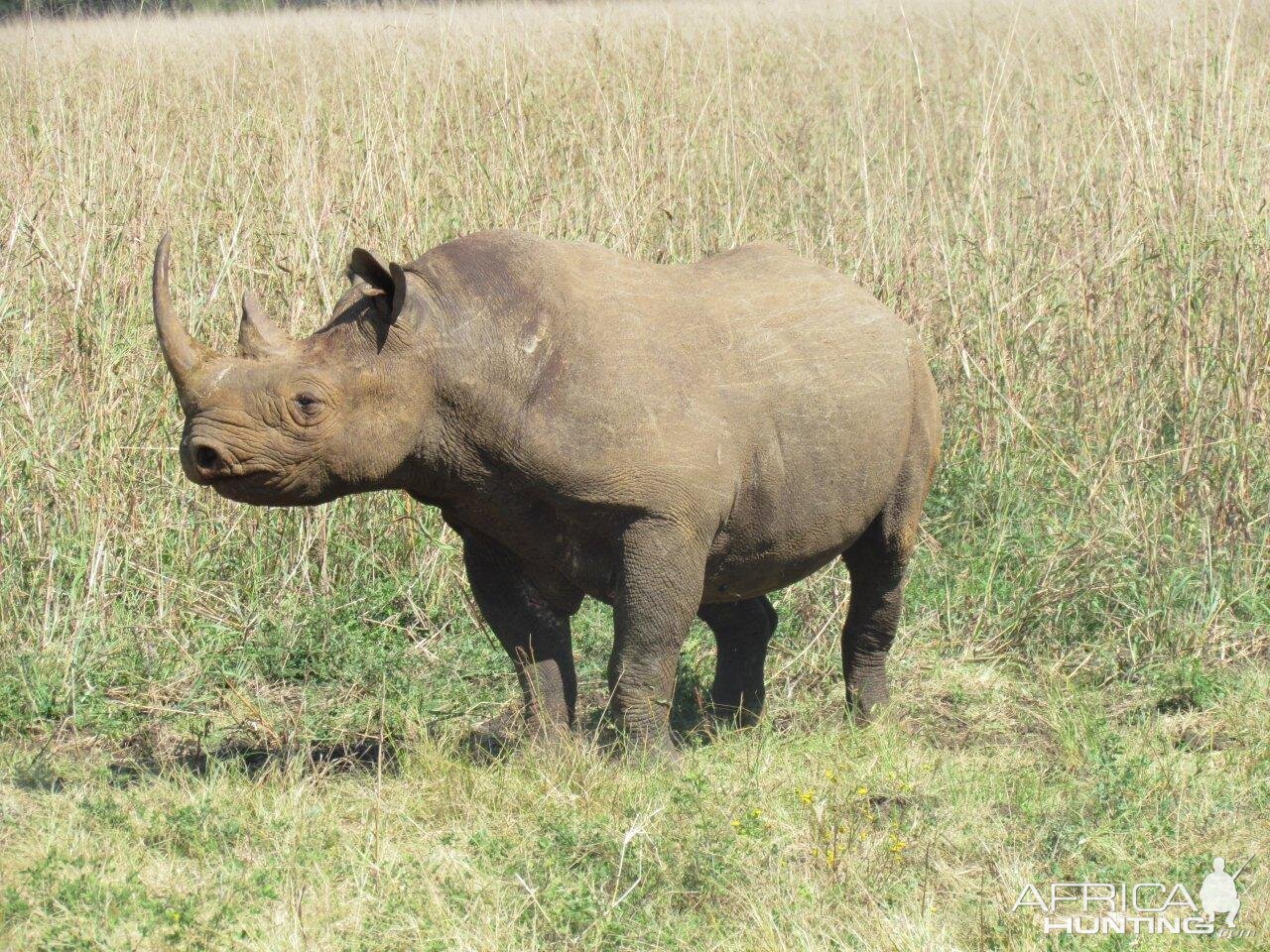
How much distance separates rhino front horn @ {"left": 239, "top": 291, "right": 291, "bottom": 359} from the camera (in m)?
4.19

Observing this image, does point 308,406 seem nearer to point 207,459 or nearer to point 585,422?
point 207,459

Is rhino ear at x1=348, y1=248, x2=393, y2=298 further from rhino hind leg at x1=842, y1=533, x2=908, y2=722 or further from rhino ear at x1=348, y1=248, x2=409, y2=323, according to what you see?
rhino hind leg at x1=842, y1=533, x2=908, y2=722

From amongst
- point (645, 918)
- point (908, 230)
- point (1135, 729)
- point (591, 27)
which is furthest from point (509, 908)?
point (591, 27)

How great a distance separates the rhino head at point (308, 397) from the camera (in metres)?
4.07

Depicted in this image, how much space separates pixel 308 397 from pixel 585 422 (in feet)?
2.54

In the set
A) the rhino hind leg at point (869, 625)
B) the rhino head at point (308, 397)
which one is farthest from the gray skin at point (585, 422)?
the rhino hind leg at point (869, 625)

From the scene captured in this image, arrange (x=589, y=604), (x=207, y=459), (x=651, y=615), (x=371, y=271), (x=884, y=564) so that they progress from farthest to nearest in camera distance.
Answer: (x=589, y=604), (x=884, y=564), (x=651, y=615), (x=371, y=271), (x=207, y=459)

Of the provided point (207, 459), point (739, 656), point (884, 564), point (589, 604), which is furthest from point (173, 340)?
point (589, 604)

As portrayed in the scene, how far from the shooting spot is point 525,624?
16.3ft

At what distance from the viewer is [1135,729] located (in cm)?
536

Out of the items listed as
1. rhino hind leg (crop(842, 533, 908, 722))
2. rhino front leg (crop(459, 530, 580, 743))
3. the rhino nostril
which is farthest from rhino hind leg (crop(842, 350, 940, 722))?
the rhino nostril

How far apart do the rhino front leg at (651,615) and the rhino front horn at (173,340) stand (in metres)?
1.29

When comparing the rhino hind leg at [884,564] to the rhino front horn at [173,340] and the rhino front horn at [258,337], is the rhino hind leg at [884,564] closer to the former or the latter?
the rhino front horn at [258,337]

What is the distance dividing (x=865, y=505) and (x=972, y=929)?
1.62 m
